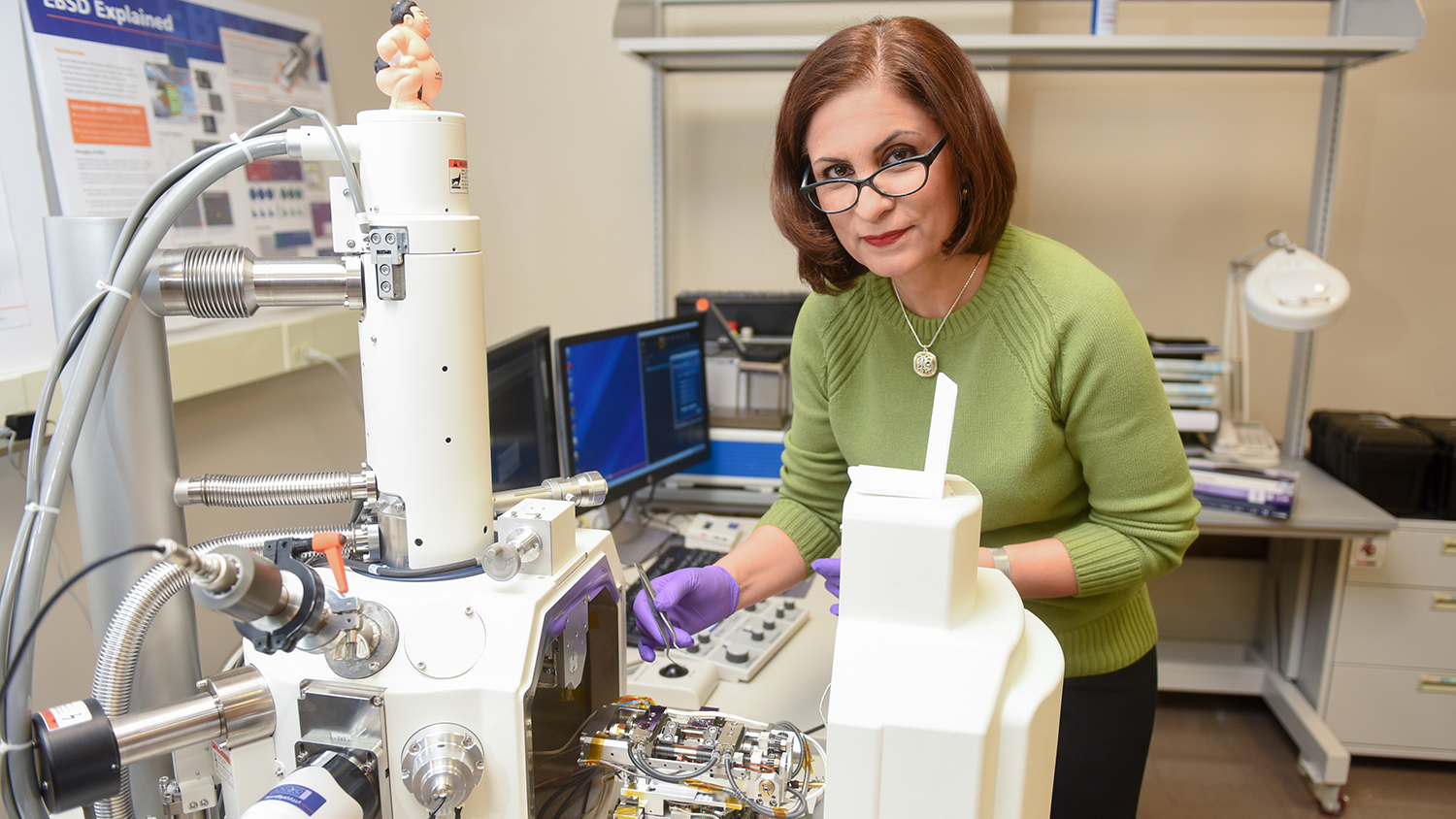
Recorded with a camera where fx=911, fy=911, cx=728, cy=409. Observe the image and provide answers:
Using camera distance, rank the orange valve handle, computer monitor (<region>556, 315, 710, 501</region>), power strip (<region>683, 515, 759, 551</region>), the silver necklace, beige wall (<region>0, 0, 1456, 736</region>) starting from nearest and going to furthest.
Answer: the orange valve handle, the silver necklace, computer monitor (<region>556, 315, 710, 501</region>), power strip (<region>683, 515, 759, 551</region>), beige wall (<region>0, 0, 1456, 736</region>)

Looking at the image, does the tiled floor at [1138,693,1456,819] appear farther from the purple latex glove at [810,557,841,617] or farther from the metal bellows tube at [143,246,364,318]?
the metal bellows tube at [143,246,364,318]

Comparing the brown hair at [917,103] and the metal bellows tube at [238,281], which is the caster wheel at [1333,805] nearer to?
the brown hair at [917,103]

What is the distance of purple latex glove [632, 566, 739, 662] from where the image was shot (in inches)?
38.9

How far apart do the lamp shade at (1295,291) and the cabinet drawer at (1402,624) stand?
706 millimetres

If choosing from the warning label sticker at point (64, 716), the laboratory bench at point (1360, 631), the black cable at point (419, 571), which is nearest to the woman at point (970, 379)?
the black cable at point (419, 571)

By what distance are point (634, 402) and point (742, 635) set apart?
0.56 metres

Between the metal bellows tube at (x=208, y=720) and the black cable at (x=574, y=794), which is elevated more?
the metal bellows tube at (x=208, y=720)

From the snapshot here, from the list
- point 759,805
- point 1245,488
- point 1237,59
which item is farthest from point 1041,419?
point 1237,59

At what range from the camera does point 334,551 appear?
0.64 metres

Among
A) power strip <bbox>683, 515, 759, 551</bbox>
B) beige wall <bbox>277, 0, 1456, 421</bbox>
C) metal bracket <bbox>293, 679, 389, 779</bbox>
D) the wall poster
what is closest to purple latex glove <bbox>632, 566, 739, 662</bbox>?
metal bracket <bbox>293, 679, 389, 779</bbox>

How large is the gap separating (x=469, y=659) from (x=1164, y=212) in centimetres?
250

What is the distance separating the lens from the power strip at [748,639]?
1.36 m

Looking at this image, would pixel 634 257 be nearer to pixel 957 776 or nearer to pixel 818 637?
pixel 818 637

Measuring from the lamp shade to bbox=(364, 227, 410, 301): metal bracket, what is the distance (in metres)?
1.97
